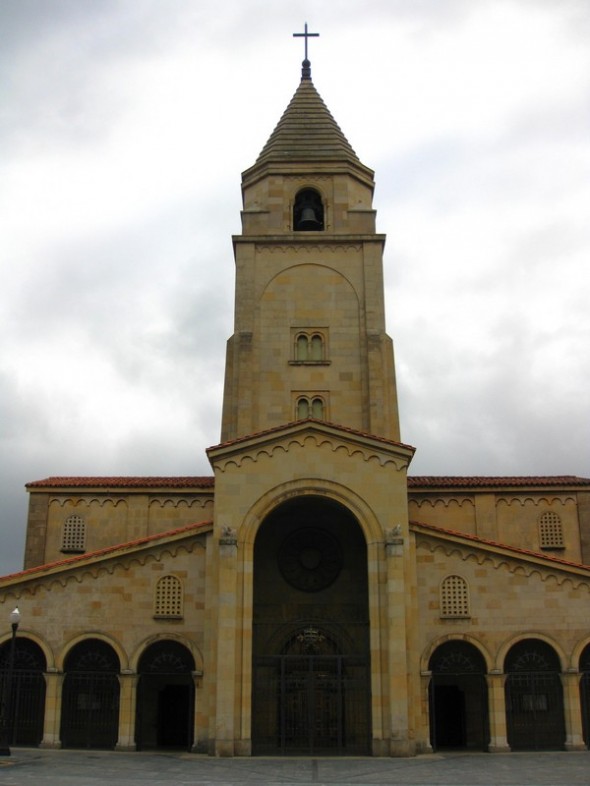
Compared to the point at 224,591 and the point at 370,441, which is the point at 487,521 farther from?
the point at 224,591

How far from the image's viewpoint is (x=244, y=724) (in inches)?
1046

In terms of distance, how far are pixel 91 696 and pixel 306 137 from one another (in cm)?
2665

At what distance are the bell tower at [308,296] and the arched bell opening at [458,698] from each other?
10.0 metres

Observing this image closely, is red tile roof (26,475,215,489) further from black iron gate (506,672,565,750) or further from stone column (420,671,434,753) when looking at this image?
black iron gate (506,672,565,750)

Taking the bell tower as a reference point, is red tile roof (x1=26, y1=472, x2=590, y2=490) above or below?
below

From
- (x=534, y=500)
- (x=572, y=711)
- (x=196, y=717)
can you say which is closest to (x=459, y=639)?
(x=572, y=711)

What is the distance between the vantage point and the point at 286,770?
78.0 ft

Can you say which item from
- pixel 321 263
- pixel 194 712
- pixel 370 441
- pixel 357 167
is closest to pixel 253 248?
pixel 321 263

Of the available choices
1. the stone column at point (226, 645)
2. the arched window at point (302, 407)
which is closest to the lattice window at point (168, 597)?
the stone column at point (226, 645)

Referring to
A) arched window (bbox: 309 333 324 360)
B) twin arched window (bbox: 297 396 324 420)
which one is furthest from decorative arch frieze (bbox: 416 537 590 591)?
arched window (bbox: 309 333 324 360)

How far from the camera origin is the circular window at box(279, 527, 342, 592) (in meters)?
31.8

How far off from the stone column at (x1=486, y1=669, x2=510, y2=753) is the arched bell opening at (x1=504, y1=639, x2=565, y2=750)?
48 centimetres

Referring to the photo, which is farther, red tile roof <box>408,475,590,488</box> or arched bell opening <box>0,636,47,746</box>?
red tile roof <box>408,475,590,488</box>

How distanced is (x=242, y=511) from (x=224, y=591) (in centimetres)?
261
